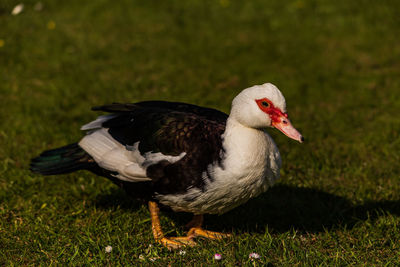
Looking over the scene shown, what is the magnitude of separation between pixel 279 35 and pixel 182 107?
4.89 m

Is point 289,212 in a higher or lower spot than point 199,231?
lower

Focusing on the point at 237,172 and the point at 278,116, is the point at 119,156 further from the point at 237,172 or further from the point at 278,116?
the point at 278,116

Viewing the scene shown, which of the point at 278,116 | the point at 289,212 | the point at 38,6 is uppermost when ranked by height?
the point at 38,6

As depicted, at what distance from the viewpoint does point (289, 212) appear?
4812mm

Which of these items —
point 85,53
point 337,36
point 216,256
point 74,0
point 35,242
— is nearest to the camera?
point 216,256

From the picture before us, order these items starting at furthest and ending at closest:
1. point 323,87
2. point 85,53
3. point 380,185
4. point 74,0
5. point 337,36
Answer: point 74,0, point 337,36, point 85,53, point 323,87, point 380,185

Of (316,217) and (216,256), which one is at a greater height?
(216,256)

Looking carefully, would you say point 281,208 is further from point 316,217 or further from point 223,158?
point 223,158

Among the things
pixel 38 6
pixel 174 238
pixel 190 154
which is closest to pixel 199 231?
pixel 174 238

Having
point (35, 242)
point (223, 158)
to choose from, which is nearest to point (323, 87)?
point (223, 158)

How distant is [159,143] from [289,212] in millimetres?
1551

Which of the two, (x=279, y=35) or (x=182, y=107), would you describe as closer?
(x=182, y=107)

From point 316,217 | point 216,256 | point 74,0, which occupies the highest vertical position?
point 74,0

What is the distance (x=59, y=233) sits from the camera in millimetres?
4332
